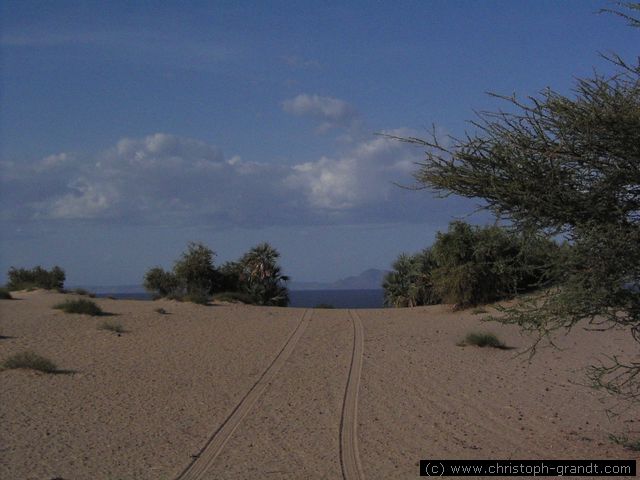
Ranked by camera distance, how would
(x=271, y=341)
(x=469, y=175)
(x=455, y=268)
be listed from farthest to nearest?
(x=455, y=268), (x=271, y=341), (x=469, y=175)

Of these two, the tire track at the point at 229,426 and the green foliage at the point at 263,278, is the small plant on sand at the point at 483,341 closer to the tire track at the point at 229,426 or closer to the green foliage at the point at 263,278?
the tire track at the point at 229,426

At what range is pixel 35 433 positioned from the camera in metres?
11.0

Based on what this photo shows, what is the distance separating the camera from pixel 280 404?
14.1 metres

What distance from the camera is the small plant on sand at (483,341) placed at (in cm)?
2233

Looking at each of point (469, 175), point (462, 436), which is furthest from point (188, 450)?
point (469, 175)

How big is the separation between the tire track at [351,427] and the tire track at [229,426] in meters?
1.77

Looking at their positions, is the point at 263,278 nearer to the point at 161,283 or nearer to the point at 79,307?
the point at 161,283

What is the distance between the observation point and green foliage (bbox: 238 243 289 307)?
45.4 m

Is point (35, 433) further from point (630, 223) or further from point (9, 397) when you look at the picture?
point (630, 223)

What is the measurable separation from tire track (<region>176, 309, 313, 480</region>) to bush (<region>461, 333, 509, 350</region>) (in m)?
5.54

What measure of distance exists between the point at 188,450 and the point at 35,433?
242cm

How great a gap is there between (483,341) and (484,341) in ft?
0.10

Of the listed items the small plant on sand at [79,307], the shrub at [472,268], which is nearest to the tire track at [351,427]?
the shrub at [472,268]

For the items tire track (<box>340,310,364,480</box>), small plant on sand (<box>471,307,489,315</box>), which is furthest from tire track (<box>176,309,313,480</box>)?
small plant on sand (<box>471,307,489,315</box>)
